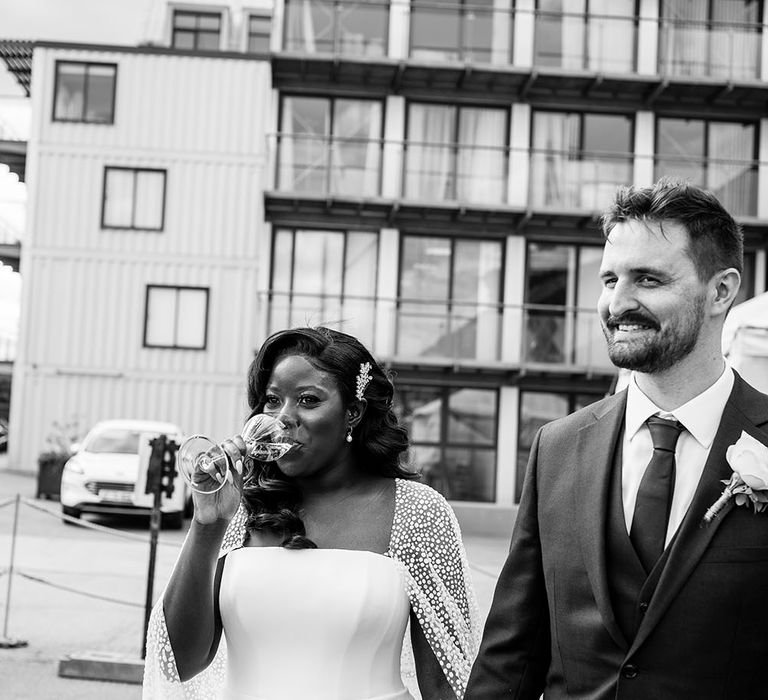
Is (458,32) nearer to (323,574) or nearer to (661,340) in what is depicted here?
(323,574)

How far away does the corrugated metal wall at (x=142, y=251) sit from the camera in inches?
846

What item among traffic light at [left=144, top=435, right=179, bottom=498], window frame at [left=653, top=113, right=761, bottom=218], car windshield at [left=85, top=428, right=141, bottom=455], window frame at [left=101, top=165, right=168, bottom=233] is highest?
window frame at [left=653, top=113, right=761, bottom=218]

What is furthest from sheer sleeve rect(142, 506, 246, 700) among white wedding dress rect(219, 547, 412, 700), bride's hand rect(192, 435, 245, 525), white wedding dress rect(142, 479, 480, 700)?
bride's hand rect(192, 435, 245, 525)

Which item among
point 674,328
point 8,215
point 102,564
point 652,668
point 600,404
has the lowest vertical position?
point 102,564

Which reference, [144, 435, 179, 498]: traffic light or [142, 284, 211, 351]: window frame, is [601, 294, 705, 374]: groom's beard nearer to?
[144, 435, 179, 498]: traffic light

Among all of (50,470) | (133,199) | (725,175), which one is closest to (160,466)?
(50,470)

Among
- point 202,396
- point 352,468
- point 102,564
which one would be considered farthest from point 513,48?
point 352,468

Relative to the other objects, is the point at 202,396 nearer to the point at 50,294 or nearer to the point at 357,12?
the point at 50,294

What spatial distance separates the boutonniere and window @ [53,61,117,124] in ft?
69.6

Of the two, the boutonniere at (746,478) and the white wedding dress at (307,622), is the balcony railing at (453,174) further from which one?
the boutonniere at (746,478)

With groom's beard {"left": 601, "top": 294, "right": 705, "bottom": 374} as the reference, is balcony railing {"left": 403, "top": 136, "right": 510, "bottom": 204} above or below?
above

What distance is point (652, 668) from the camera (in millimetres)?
2289

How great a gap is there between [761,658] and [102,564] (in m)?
A: 11.1

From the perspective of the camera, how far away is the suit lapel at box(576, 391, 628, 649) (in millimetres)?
2342
